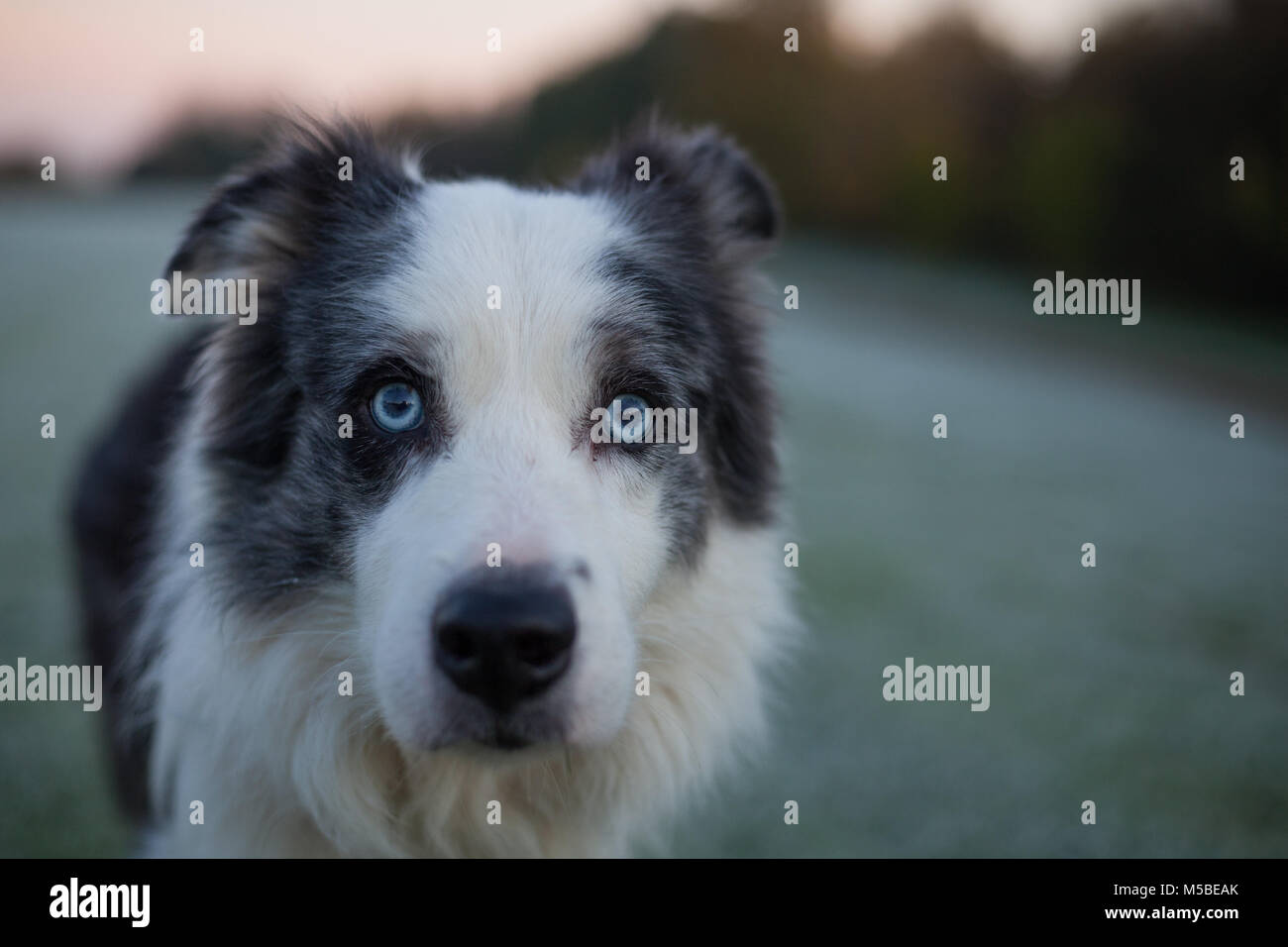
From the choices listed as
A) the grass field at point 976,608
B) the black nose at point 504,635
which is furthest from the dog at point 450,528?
the grass field at point 976,608

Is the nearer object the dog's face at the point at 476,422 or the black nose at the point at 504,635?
the black nose at the point at 504,635

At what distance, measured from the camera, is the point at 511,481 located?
2.38 meters

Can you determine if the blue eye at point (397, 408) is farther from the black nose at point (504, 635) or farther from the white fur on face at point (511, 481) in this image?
the black nose at point (504, 635)

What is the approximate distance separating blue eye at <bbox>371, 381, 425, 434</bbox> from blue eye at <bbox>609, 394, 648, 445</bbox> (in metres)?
0.53

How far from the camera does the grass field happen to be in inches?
168

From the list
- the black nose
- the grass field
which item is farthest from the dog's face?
the grass field

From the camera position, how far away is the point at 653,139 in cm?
357

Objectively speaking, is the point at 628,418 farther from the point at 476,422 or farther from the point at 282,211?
the point at 282,211

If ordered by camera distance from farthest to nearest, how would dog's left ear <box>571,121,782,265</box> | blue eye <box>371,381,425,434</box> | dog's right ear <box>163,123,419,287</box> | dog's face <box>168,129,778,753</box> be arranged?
1. dog's left ear <box>571,121,782,265</box>
2. dog's right ear <box>163,123,419,287</box>
3. blue eye <box>371,381,425,434</box>
4. dog's face <box>168,129,778,753</box>

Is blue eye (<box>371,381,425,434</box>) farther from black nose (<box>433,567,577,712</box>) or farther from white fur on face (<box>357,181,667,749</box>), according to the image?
black nose (<box>433,567,577,712</box>)

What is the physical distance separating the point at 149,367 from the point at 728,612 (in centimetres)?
311

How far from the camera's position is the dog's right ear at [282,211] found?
309 centimetres

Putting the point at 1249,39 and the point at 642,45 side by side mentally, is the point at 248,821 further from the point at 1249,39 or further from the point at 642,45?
the point at 642,45

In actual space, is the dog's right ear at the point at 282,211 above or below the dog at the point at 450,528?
→ above
